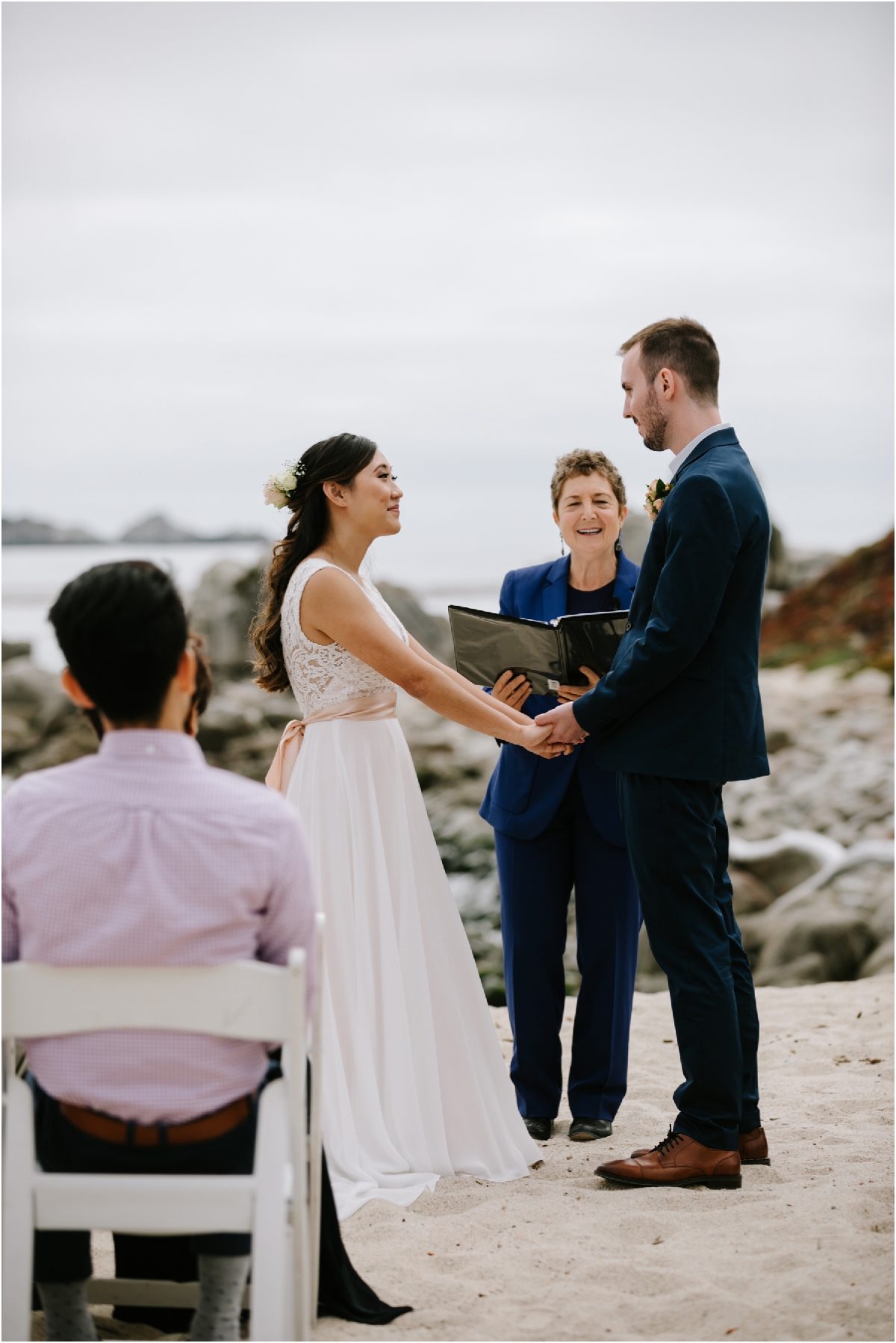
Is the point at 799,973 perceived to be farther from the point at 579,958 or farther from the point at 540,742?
the point at 540,742

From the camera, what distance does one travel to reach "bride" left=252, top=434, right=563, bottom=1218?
10.6 ft

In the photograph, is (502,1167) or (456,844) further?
(456,844)

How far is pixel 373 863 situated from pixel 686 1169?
113 centimetres

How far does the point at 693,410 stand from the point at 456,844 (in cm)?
859

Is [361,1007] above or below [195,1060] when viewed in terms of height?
below

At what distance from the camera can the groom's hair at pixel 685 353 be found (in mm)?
3268

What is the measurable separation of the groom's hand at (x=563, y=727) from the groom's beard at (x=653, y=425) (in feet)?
2.49

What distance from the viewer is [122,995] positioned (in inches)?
70.4

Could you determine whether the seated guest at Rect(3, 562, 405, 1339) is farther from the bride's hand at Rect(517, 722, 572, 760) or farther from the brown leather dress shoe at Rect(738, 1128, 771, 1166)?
the brown leather dress shoe at Rect(738, 1128, 771, 1166)

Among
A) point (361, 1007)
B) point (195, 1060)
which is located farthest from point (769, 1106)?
point (195, 1060)

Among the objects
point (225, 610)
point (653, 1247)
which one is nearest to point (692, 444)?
→ point (653, 1247)

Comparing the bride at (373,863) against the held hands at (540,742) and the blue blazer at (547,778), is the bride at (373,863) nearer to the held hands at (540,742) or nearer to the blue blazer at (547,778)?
the held hands at (540,742)

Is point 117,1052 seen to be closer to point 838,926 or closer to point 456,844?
point 838,926

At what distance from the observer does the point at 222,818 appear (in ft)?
6.12
